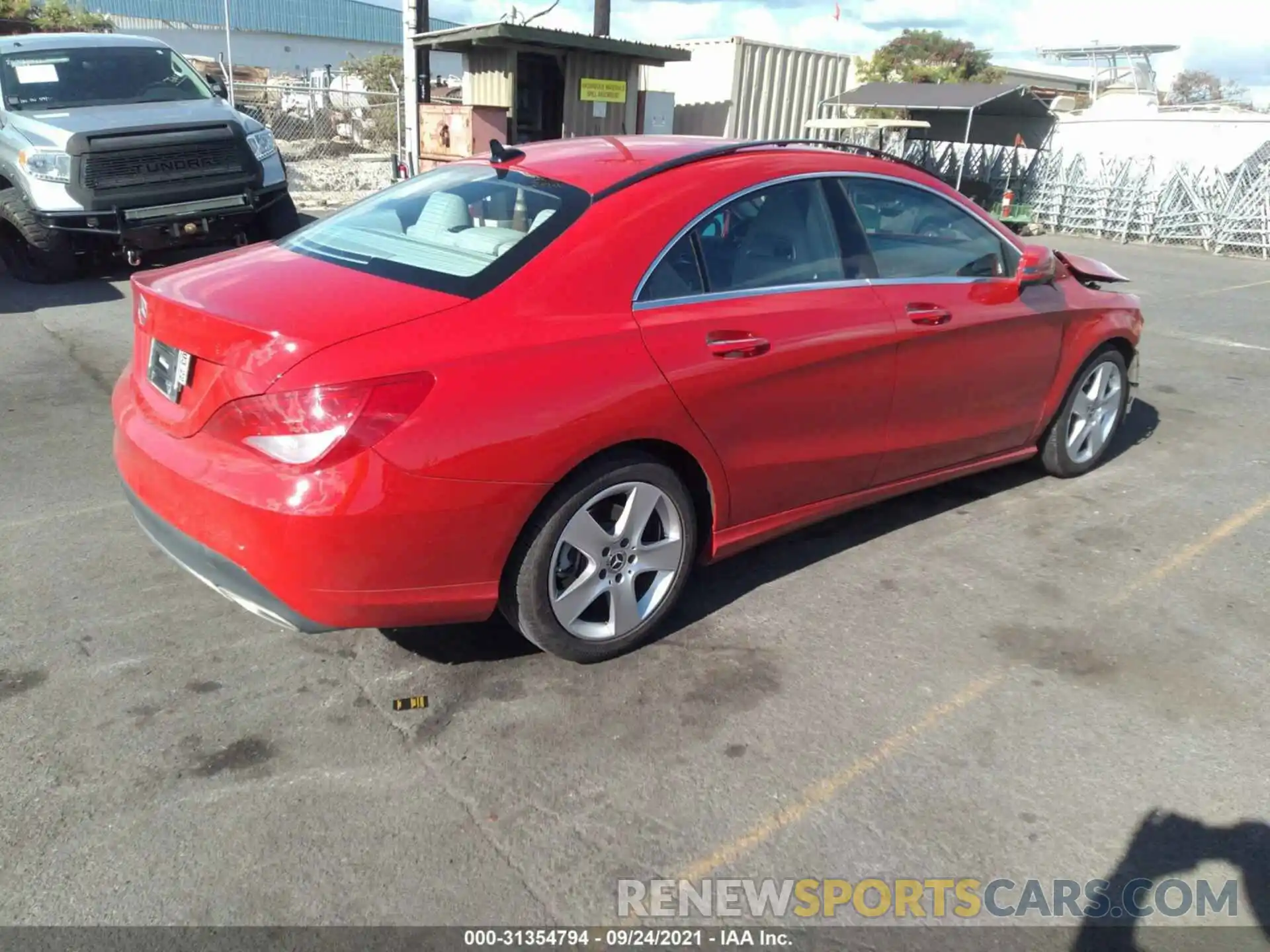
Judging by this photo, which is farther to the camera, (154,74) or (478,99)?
(478,99)

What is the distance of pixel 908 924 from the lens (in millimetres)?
2355

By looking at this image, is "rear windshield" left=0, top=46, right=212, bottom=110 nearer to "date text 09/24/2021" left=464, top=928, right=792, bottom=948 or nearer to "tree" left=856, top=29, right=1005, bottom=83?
"date text 09/24/2021" left=464, top=928, right=792, bottom=948

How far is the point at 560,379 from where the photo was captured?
113 inches

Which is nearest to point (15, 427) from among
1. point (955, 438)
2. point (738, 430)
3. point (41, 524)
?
point (41, 524)

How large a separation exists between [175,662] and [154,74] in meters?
8.58

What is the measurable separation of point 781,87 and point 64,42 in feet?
43.0

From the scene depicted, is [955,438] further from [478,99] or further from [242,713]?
[478,99]

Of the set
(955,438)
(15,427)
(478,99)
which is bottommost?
(15,427)

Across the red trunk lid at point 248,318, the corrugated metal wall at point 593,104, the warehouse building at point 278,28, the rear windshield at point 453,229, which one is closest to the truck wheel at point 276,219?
the corrugated metal wall at point 593,104

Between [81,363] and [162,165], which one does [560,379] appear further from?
[162,165]

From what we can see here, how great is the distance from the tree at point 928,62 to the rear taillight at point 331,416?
5011cm

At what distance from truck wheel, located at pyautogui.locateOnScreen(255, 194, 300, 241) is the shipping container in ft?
31.0

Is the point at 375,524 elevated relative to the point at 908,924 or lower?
elevated

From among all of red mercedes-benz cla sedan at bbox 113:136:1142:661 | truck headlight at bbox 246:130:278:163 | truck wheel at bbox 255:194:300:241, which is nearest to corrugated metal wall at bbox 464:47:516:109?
truck headlight at bbox 246:130:278:163
